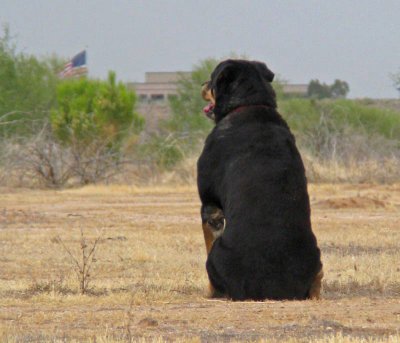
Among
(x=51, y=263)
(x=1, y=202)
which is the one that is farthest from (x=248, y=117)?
(x=1, y=202)

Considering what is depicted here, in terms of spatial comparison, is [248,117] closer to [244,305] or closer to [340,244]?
[244,305]

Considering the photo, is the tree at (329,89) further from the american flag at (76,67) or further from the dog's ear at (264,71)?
the dog's ear at (264,71)

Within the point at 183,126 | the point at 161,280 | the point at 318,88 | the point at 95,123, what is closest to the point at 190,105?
the point at 183,126

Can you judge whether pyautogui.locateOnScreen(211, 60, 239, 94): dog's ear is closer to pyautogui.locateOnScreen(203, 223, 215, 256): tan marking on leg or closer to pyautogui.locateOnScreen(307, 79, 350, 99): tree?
pyautogui.locateOnScreen(203, 223, 215, 256): tan marking on leg

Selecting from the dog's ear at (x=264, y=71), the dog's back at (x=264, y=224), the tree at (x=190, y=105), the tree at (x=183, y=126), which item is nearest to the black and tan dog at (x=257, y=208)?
the dog's back at (x=264, y=224)

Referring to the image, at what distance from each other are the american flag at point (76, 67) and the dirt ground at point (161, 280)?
3698cm

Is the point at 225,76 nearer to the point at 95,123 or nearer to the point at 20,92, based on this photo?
the point at 95,123

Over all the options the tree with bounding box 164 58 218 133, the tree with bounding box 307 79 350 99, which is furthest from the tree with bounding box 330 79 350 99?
the tree with bounding box 164 58 218 133

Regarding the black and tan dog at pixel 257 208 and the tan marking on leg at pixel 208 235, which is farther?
the tan marking on leg at pixel 208 235

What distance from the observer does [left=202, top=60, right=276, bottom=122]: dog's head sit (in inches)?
425

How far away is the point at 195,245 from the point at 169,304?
22.5 ft

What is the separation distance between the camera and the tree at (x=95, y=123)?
33.4 meters

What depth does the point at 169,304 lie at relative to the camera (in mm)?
9625

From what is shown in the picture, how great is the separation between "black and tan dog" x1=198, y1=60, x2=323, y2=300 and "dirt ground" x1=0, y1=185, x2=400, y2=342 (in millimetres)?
378
